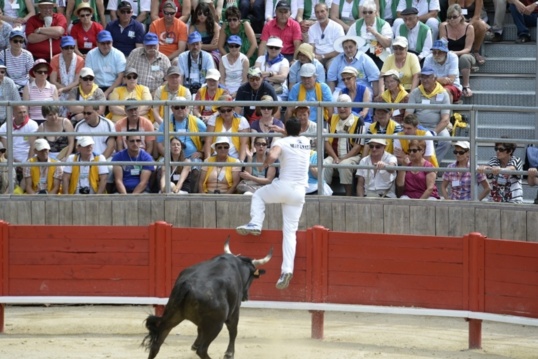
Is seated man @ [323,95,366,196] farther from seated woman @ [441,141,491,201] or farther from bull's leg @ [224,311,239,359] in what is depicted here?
bull's leg @ [224,311,239,359]

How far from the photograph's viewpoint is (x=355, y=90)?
15086mm

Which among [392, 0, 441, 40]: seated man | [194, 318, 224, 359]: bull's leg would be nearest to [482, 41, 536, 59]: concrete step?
[392, 0, 441, 40]: seated man

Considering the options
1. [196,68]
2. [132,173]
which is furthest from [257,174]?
[196,68]

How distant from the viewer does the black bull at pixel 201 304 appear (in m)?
11.0

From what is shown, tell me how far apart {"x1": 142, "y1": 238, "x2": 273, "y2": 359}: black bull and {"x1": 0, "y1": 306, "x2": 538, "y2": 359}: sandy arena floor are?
34.2 inches

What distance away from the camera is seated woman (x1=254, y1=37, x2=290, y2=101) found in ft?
51.4

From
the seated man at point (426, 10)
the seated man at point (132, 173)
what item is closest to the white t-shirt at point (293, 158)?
the seated man at point (132, 173)

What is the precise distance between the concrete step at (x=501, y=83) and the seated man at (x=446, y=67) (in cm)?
97

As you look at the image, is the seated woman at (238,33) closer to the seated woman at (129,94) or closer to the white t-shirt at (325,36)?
the white t-shirt at (325,36)

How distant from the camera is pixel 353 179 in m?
14.5

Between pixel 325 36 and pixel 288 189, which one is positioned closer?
pixel 288 189

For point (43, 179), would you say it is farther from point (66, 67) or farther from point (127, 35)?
point (127, 35)

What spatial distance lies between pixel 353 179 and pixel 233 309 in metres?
3.36

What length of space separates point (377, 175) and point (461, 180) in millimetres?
882
